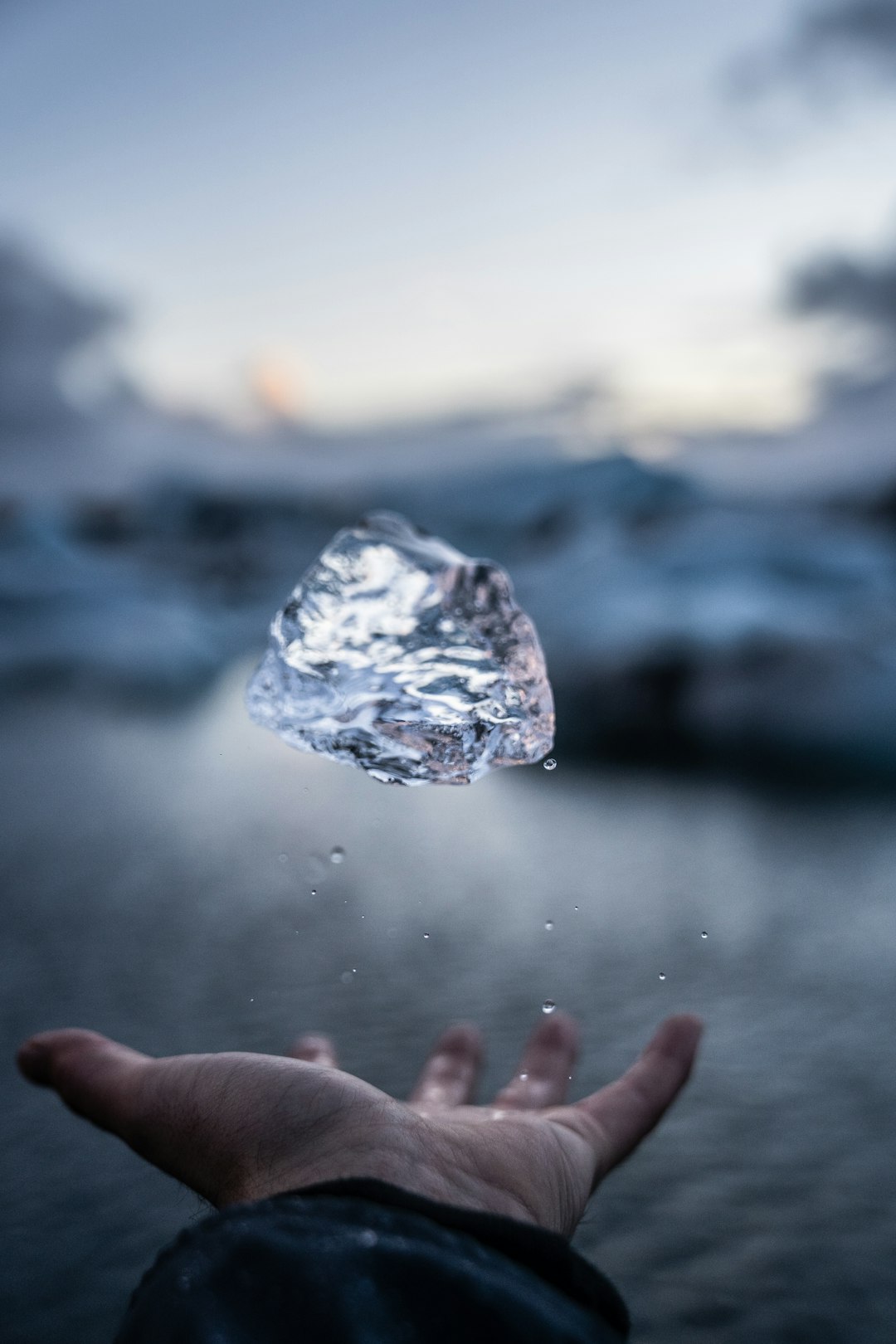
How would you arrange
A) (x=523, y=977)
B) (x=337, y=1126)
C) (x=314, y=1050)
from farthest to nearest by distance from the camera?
1. (x=523, y=977)
2. (x=314, y=1050)
3. (x=337, y=1126)

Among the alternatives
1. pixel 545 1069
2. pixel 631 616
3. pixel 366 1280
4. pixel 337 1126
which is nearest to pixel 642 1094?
pixel 545 1069

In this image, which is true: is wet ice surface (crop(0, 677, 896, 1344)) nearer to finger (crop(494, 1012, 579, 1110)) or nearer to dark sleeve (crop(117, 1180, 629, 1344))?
finger (crop(494, 1012, 579, 1110))

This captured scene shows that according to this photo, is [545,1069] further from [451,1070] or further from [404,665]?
[404,665]


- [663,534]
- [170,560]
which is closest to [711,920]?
[663,534]

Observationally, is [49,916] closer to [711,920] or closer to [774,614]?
[711,920]

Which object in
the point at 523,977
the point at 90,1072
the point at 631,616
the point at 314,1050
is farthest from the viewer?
the point at 631,616

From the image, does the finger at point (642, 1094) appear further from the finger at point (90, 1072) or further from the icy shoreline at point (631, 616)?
the icy shoreline at point (631, 616)

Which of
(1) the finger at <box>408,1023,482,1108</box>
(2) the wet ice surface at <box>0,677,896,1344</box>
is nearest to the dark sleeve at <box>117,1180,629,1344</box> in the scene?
(2) the wet ice surface at <box>0,677,896,1344</box>
